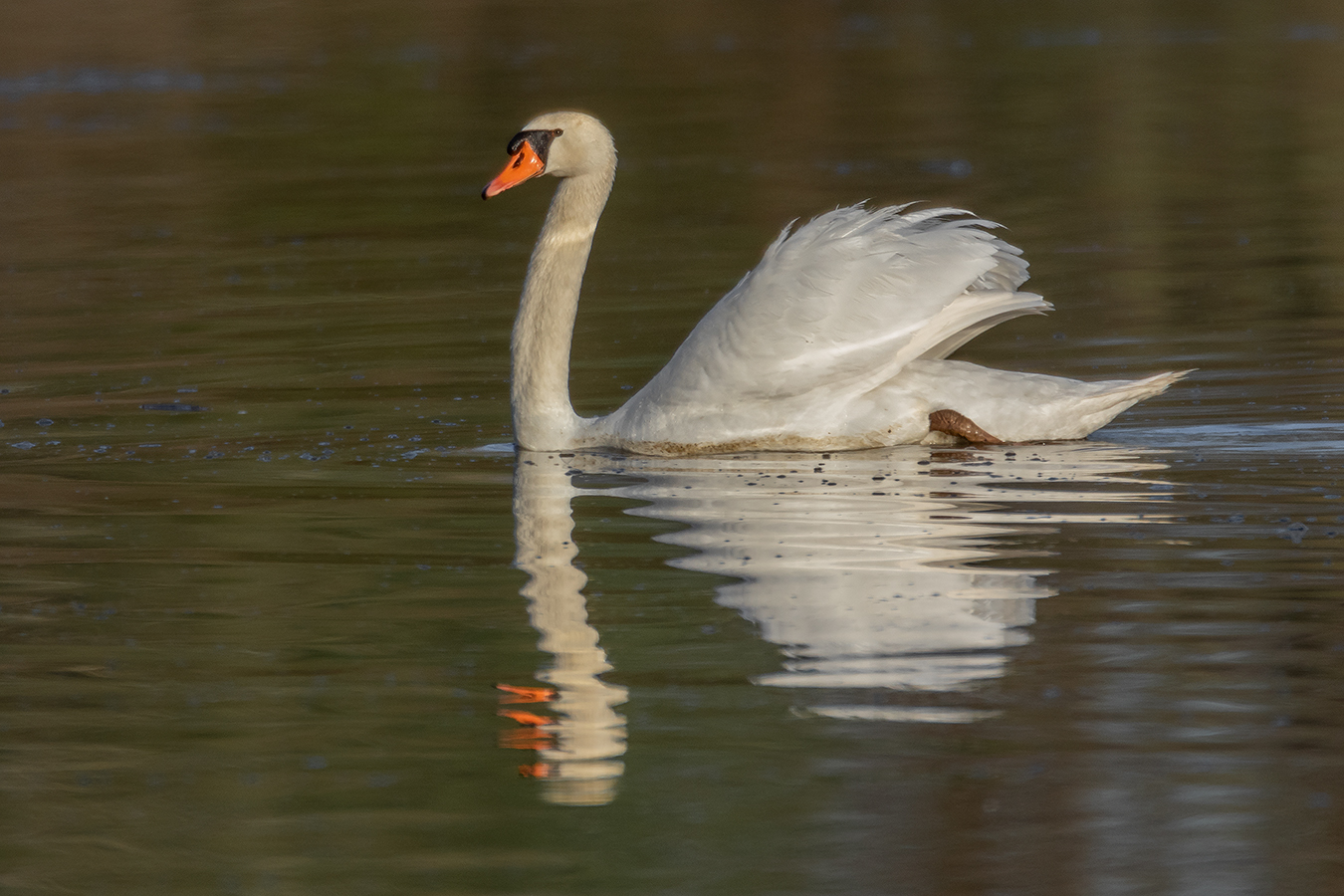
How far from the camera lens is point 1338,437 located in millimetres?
9328

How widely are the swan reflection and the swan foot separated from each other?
0.32ft

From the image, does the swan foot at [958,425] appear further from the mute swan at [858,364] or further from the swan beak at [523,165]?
the swan beak at [523,165]

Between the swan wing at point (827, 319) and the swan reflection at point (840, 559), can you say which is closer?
the swan reflection at point (840, 559)

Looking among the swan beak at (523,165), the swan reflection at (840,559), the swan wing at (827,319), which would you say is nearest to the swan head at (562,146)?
the swan beak at (523,165)

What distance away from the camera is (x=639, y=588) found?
291 inches

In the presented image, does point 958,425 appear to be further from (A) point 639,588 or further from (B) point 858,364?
(A) point 639,588

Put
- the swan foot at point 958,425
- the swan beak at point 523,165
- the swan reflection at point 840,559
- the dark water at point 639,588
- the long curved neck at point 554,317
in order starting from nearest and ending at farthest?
the dark water at point 639,588
the swan reflection at point 840,559
the swan foot at point 958,425
the long curved neck at point 554,317
the swan beak at point 523,165

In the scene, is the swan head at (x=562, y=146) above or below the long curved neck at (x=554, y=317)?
above

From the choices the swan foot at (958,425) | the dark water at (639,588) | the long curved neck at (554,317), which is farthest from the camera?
the long curved neck at (554,317)

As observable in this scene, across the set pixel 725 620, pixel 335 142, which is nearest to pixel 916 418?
pixel 725 620

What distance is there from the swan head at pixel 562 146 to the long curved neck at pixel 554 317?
6 cm

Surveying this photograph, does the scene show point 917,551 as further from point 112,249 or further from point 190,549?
point 112,249

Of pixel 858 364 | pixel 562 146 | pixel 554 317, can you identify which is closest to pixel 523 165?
pixel 562 146

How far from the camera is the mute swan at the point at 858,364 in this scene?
9.35 meters
